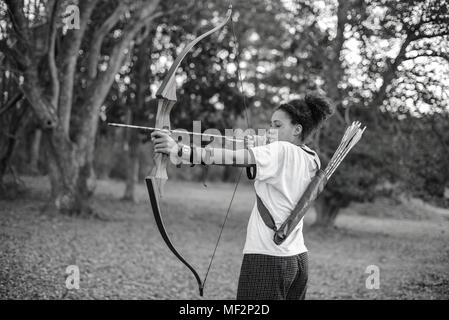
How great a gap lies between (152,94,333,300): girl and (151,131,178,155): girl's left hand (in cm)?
1

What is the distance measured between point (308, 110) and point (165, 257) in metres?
5.62

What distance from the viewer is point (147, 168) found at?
26453 mm

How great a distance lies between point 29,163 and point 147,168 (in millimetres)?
8108

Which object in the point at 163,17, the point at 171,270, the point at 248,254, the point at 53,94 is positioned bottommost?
the point at 171,270

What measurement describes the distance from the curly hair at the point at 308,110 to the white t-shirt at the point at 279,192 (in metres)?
0.15

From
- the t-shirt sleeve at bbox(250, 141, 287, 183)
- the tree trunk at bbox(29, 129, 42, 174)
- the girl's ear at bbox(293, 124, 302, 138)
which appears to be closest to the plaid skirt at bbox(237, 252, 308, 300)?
the t-shirt sleeve at bbox(250, 141, 287, 183)

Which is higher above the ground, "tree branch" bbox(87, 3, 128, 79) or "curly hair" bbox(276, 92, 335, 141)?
"tree branch" bbox(87, 3, 128, 79)

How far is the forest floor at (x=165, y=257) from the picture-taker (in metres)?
5.13

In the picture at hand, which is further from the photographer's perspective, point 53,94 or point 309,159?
point 53,94

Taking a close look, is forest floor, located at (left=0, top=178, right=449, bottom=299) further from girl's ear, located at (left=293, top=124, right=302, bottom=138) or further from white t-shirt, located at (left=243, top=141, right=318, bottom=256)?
girl's ear, located at (left=293, top=124, right=302, bottom=138)

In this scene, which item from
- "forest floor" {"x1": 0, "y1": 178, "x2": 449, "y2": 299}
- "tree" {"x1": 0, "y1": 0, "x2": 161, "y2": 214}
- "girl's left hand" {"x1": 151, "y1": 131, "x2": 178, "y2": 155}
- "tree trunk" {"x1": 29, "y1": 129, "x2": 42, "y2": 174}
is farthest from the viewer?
"tree trunk" {"x1": 29, "y1": 129, "x2": 42, "y2": 174}

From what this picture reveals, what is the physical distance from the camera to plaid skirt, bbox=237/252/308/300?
227cm
